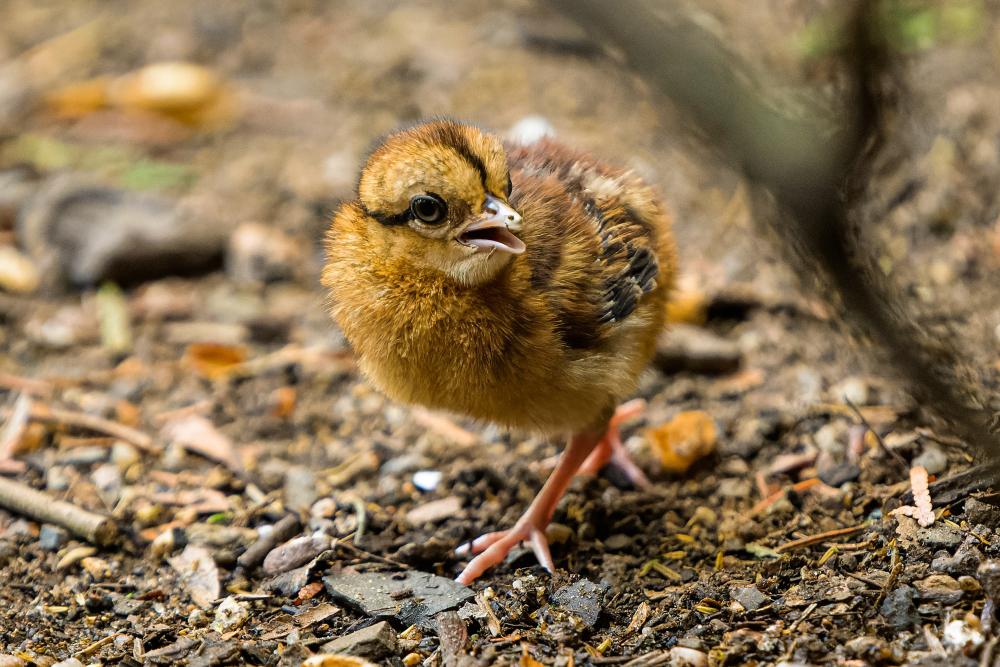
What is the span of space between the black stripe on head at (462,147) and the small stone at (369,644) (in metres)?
1.43

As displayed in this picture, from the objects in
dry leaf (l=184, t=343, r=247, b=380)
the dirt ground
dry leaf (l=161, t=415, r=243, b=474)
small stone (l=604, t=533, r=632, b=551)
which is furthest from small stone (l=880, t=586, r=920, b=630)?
dry leaf (l=184, t=343, r=247, b=380)

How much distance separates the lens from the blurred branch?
5.95 feet

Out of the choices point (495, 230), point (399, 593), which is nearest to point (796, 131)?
point (495, 230)

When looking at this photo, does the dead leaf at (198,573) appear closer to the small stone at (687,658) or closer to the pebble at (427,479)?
the pebble at (427,479)

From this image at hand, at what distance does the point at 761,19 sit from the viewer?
7.10m

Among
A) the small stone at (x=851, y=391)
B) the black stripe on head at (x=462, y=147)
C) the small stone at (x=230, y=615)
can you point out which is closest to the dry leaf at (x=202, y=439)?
the small stone at (x=230, y=615)

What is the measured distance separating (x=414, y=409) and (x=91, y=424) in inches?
55.9

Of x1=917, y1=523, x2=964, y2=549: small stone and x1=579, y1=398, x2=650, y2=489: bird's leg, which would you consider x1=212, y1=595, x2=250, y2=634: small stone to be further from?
x1=917, y1=523, x2=964, y2=549: small stone

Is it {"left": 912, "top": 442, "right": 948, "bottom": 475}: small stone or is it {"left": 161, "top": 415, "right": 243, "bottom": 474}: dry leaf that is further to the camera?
{"left": 161, "top": 415, "right": 243, "bottom": 474}: dry leaf

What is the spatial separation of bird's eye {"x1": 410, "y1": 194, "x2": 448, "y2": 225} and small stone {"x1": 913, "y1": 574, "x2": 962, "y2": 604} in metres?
1.84

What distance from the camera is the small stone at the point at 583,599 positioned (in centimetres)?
334

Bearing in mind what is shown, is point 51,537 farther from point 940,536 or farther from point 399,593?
point 940,536

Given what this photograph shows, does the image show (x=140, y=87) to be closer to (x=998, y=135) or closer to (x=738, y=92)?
(x=998, y=135)

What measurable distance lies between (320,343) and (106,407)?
107 cm
